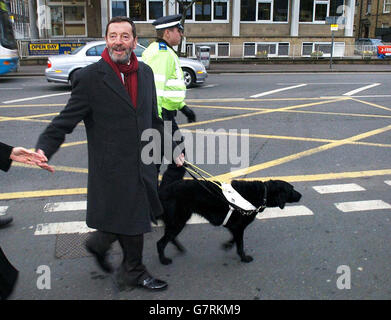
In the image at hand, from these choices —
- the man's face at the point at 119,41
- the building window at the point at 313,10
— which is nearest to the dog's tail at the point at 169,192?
the man's face at the point at 119,41

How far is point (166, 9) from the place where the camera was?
94.6 ft

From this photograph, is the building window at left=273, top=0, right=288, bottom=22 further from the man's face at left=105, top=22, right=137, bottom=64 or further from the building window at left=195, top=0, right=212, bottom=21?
the man's face at left=105, top=22, right=137, bottom=64

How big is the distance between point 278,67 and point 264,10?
325 inches

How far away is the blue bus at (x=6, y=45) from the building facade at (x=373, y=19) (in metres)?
38.1

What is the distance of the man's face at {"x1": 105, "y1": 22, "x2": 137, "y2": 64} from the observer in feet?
8.86

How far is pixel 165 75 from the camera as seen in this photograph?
3932mm

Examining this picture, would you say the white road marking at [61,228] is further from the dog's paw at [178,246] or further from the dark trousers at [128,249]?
the dark trousers at [128,249]

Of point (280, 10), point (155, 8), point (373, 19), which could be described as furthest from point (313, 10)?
point (373, 19)

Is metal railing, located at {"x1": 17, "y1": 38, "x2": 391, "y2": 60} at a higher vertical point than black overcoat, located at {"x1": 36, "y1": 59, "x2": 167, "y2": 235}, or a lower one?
higher

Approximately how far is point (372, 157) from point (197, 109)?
4.75 metres

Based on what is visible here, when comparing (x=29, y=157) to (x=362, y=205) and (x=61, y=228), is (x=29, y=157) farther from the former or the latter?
(x=362, y=205)

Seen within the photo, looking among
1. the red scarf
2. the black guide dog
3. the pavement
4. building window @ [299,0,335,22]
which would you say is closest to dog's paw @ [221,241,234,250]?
the black guide dog

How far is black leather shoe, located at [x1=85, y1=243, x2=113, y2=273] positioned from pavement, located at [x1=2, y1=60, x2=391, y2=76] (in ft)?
57.0

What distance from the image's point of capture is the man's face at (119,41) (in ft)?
8.86
